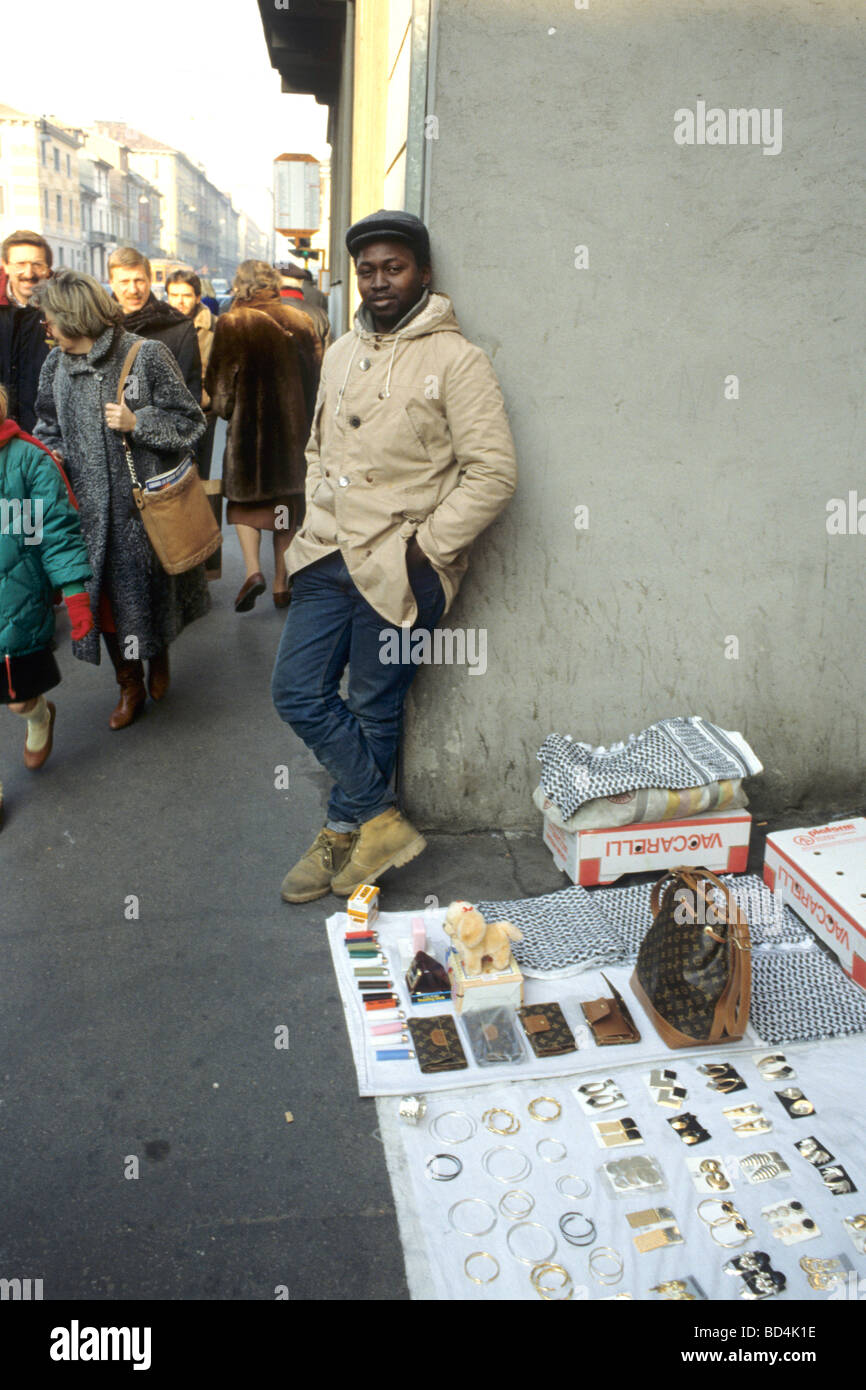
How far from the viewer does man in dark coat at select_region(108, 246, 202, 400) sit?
5488 mm

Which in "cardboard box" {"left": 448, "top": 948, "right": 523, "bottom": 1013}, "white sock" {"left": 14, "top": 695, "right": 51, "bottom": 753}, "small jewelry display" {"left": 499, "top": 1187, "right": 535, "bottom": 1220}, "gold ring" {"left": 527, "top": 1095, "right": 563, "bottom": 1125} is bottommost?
"small jewelry display" {"left": 499, "top": 1187, "right": 535, "bottom": 1220}

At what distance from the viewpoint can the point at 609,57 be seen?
3.51m

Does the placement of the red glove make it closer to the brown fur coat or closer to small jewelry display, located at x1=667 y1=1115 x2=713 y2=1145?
the brown fur coat

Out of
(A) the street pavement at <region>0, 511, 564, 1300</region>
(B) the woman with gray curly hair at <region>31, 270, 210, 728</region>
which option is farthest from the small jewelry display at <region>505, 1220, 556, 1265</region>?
(B) the woman with gray curly hair at <region>31, 270, 210, 728</region>

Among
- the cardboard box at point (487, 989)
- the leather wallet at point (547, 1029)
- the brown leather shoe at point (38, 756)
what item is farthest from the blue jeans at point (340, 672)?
the brown leather shoe at point (38, 756)

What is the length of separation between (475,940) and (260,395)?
15.1 feet

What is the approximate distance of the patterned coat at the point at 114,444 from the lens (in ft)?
14.8

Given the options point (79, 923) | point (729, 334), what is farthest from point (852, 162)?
point (79, 923)

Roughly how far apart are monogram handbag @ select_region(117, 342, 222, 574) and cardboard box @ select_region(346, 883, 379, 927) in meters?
1.92

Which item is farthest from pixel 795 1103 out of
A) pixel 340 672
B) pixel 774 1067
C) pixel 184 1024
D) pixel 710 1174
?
pixel 340 672

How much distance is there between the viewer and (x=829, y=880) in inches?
138

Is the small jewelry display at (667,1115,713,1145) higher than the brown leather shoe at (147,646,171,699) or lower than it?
lower

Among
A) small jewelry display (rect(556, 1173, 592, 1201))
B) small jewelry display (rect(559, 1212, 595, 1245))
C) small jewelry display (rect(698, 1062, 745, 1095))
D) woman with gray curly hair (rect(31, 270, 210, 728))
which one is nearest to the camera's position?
small jewelry display (rect(559, 1212, 595, 1245))

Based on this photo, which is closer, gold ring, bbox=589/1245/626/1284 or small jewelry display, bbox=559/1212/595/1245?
gold ring, bbox=589/1245/626/1284
